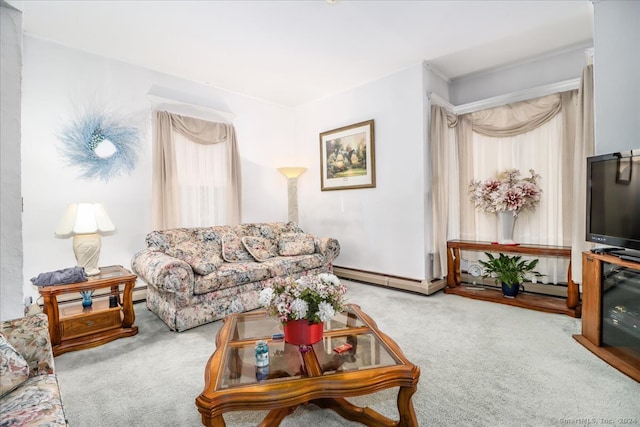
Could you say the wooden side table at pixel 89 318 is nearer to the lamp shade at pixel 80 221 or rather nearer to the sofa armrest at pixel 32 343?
the lamp shade at pixel 80 221

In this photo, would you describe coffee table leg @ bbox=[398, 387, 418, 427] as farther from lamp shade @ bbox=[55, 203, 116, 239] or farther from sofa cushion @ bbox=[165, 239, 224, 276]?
lamp shade @ bbox=[55, 203, 116, 239]

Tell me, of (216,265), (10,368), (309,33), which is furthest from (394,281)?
(10,368)

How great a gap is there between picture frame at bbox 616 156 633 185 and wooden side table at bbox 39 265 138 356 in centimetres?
393

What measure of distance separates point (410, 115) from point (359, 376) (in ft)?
11.0

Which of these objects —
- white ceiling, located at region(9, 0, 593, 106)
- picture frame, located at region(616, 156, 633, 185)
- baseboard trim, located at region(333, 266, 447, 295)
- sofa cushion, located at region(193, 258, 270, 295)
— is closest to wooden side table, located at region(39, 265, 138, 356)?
sofa cushion, located at region(193, 258, 270, 295)

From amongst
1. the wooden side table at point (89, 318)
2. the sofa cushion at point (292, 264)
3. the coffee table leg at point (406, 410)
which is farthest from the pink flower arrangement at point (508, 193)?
the wooden side table at point (89, 318)

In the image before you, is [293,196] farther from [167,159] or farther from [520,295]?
[520,295]

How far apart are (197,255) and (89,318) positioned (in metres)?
1.07

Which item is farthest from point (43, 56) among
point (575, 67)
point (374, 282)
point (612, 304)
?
point (575, 67)

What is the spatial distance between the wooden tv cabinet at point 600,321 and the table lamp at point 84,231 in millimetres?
4140

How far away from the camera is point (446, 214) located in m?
3.96

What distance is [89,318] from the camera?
102 inches

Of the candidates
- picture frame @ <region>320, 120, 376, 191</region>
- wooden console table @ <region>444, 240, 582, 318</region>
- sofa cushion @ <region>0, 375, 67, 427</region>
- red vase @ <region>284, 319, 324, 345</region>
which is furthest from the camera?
picture frame @ <region>320, 120, 376, 191</region>

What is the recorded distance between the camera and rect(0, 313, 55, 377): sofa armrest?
1334 millimetres
